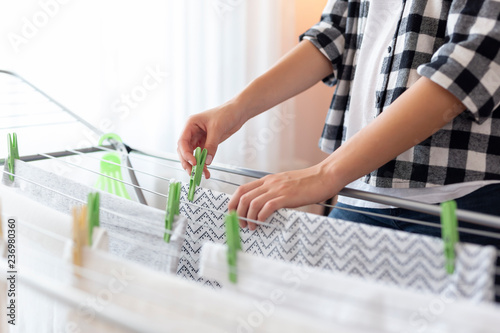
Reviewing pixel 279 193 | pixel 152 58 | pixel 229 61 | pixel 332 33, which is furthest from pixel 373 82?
pixel 229 61

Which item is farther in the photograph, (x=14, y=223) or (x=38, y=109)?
(x=38, y=109)

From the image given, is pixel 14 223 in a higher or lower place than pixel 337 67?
lower

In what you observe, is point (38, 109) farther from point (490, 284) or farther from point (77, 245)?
point (490, 284)

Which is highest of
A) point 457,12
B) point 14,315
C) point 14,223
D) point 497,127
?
point 457,12

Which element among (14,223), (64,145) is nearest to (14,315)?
(14,223)

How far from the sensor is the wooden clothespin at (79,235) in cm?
55

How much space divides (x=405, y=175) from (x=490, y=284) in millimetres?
362

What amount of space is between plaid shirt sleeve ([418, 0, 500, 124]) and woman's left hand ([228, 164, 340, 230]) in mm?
193

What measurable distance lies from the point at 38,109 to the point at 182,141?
0.99 m

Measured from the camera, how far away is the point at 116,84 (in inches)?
69.1

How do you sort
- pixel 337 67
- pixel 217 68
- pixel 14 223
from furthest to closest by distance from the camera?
pixel 217 68
pixel 337 67
pixel 14 223

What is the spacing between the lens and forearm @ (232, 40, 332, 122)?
3.06 ft

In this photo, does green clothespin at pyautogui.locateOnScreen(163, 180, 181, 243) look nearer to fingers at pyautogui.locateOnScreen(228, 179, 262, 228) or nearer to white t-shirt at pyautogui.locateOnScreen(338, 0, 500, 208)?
fingers at pyautogui.locateOnScreen(228, 179, 262, 228)

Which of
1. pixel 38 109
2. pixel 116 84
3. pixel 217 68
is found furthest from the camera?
pixel 217 68
